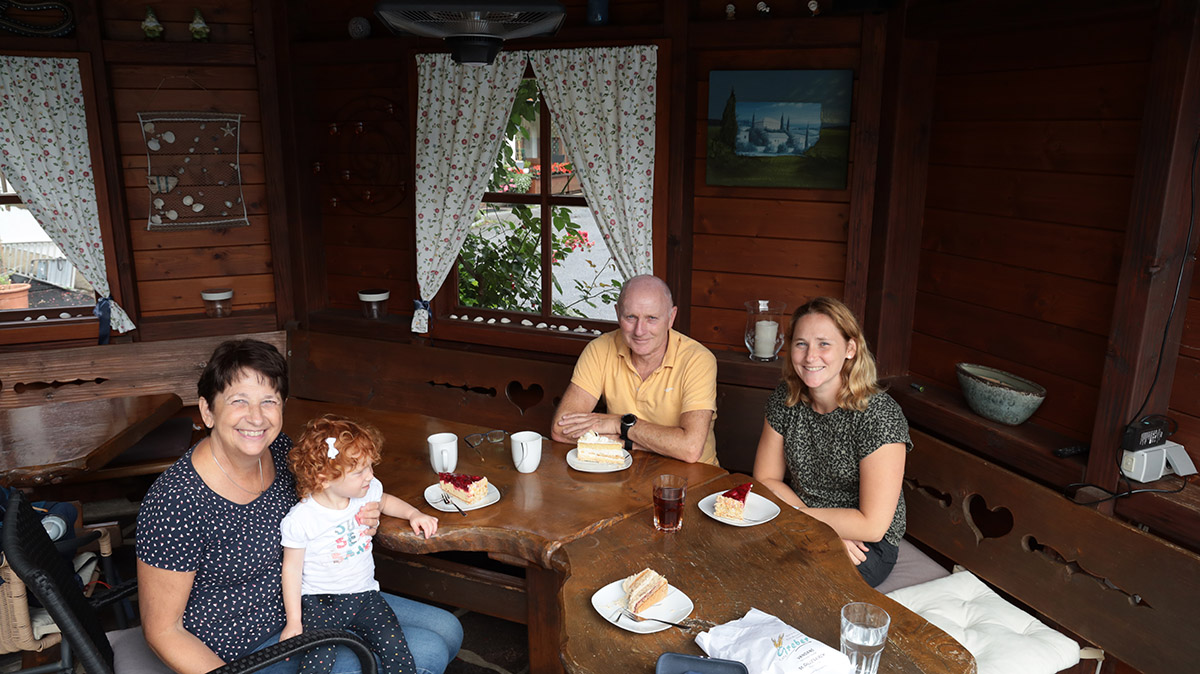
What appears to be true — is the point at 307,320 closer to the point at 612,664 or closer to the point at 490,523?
the point at 490,523

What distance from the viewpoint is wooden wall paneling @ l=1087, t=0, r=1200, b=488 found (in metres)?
2.22

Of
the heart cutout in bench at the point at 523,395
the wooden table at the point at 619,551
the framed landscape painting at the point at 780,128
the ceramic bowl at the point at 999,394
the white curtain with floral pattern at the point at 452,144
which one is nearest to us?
the wooden table at the point at 619,551

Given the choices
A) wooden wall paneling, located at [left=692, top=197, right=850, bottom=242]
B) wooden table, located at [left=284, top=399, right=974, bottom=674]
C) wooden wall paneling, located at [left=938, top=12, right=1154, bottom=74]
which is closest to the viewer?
wooden table, located at [left=284, top=399, right=974, bottom=674]

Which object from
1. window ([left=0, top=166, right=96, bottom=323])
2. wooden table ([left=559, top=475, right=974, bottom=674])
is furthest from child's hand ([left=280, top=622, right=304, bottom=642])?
window ([left=0, top=166, right=96, bottom=323])

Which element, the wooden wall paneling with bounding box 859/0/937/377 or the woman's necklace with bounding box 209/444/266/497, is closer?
the woman's necklace with bounding box 209/444/266/497

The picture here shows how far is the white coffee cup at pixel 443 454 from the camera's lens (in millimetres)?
2307

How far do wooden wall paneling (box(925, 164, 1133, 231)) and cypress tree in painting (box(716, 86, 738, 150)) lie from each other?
826mm

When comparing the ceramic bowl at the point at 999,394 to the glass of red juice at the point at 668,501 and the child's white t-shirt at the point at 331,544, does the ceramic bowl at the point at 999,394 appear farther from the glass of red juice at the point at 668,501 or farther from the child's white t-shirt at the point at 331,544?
the child's white t-shirt at the point at 331,544

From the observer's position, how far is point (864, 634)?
1.45 meters

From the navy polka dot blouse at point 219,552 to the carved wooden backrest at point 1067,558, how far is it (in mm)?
2117

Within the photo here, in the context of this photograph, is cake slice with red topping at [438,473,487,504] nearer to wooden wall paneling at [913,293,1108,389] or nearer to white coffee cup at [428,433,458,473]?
white coffee cup at [428,433,458,473]

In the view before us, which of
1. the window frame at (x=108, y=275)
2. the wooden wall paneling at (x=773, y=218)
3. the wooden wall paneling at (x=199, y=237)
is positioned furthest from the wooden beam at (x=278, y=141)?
the wooden wall paneling at (x=773, y=218)

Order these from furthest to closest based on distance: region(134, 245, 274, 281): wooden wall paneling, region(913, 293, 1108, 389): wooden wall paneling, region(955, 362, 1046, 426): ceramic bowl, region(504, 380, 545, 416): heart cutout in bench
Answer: region(134, 245, 274, 281): wooden wall paneling, region(504, 380, 545, 416): heart cutout in bench, region(955, 362, 1046, 426): ceramic bowl, region(913, 293, 1108, 389): wooden wall paneling

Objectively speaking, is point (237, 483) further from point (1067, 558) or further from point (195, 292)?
point (195, 292)
